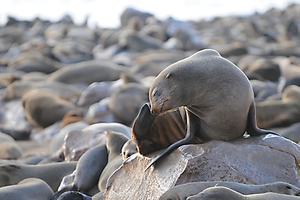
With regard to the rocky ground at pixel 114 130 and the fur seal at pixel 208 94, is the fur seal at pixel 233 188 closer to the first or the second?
the rocky ground at pixel 114 130

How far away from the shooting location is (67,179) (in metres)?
5.41

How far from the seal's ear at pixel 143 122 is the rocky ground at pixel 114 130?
0.15 m

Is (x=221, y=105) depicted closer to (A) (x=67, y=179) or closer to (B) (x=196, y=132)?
(B) (x=196, y=132)

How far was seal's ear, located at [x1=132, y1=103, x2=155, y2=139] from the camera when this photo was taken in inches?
170

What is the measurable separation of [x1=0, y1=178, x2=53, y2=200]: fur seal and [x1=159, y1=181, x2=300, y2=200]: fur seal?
154 cm

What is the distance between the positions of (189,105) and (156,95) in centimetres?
20

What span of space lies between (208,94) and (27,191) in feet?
5.13

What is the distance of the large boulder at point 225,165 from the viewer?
3.88 metres

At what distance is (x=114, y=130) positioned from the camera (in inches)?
266

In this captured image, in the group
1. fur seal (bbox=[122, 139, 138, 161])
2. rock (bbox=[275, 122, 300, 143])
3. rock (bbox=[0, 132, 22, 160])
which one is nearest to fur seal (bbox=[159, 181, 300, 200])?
fur seal (bbox=[122, 139, 138, 161])

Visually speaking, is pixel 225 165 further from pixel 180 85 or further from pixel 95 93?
pixel 95 93

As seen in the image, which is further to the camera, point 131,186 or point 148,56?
point 148,56

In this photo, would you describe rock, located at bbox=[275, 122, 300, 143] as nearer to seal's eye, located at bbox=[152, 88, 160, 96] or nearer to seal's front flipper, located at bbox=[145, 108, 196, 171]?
seal's front flipper, located at bbox=[145, 108, 196, 171]

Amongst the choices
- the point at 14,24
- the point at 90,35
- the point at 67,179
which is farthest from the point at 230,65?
the point at 14,24
